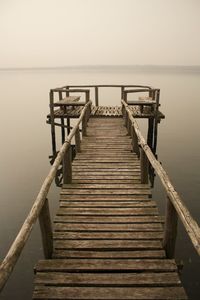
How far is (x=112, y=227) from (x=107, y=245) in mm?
592

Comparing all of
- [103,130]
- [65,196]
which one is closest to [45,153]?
[103,130]

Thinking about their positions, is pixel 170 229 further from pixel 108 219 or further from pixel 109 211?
pixel 109 211

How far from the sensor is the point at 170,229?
15.2 feet

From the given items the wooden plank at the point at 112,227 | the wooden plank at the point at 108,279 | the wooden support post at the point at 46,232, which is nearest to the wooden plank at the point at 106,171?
the wooden plank at the point at 112,227

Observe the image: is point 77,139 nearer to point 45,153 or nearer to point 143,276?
point 143,276

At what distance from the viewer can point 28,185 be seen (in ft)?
52.4

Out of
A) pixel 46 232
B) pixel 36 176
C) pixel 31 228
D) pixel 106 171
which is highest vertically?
pixel 31 228

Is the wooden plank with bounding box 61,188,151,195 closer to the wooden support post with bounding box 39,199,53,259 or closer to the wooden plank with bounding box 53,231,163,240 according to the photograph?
the wooden plank with bounding box 53,231,163,240

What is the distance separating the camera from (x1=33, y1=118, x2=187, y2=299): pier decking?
3.98 meters

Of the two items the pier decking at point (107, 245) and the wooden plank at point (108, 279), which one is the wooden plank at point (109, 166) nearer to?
the pier decking at point (107, 245)

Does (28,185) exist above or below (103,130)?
below

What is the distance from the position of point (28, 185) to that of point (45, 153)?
24.8 ft

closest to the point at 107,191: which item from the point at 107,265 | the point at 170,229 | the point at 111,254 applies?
the point at 111,254

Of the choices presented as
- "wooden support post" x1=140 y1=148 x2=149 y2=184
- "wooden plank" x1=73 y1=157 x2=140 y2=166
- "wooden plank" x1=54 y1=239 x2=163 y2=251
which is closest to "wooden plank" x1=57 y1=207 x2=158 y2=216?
"wooden plank" x1=54 y1=239 x2=163 y2=251
